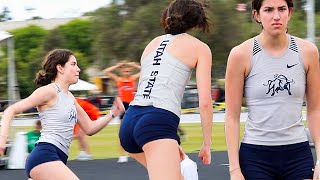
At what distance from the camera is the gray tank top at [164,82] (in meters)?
4.67

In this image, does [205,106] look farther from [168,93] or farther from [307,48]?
[307,48]

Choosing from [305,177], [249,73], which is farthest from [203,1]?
[305,177]

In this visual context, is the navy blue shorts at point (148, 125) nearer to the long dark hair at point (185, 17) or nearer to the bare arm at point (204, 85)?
the bare arm at point (204, 85)

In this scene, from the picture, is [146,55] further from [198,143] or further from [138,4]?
[138,4]

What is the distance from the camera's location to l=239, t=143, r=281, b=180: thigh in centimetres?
386

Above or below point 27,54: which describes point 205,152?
above

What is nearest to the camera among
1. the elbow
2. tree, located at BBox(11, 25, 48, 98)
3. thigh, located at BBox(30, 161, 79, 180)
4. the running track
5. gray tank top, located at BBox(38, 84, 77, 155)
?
the elbow

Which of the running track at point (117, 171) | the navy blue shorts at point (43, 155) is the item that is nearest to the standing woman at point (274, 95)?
the navy blue shorts at point (43, 155)

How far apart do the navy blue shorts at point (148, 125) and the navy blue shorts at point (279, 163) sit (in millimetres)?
856

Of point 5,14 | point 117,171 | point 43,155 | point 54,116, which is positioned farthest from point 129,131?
point 5,14

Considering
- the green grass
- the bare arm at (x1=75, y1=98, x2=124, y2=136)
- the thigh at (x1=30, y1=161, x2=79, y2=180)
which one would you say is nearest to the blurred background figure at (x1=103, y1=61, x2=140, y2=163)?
the green grass

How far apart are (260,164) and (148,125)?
94cm

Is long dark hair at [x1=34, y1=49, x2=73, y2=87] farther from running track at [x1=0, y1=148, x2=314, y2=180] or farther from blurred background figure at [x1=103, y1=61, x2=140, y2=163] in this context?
blurred background figure at [x1=103, y1=61, x2=140, y2=163]

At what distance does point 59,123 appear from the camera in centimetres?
576
